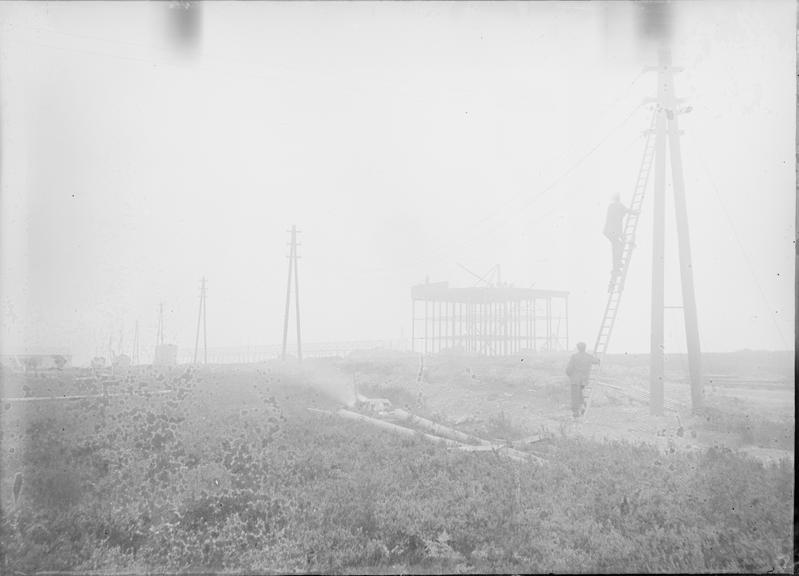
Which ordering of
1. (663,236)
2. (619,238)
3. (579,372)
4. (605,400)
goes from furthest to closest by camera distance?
1. (605,400)
2. (663,236)
3. (619,238)
4. (579,372)

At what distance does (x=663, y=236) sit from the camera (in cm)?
1122

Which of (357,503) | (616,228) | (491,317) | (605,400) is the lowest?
(357,503)

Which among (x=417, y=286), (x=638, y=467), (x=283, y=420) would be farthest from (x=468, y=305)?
(x=638, y=467)

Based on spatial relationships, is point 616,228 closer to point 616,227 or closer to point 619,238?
point 616,227

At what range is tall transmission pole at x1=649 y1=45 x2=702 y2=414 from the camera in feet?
35.3

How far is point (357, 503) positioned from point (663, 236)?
9.26m

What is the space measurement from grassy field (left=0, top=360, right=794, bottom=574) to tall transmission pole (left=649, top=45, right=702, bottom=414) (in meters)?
3.06

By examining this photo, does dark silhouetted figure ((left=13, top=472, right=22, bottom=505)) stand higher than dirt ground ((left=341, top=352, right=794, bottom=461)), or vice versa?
dirt ground ((left=341, top=352, right=794, bottom=461))

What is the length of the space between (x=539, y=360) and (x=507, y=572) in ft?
55.7

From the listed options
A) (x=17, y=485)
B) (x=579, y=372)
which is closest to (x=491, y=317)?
(x=579, y=372)

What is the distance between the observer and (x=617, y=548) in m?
5.26

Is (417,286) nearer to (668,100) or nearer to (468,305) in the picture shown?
(468,305)

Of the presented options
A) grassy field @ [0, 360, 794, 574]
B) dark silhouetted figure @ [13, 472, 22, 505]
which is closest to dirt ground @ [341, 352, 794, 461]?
grassy field @ [0, 360, 794, 574]

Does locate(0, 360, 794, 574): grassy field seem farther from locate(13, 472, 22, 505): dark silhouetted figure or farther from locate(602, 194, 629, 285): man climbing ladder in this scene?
locate(602, 194, 629, 285): man climbing ladder
